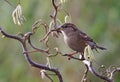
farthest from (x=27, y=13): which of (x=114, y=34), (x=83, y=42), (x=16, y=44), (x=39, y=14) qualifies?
(x=83, y=42)

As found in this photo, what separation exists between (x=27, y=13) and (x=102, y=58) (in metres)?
0.38

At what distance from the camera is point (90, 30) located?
6.70ft

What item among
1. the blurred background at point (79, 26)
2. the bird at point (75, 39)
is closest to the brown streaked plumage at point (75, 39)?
the bird at point (75, 39)

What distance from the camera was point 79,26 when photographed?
6.89 feet

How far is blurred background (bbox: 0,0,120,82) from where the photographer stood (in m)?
2.06

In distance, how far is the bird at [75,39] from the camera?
3.18 feet

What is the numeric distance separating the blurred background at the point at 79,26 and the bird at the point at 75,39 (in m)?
0.97

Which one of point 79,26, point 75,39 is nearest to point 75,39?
point 75,39

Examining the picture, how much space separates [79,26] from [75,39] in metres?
1.07

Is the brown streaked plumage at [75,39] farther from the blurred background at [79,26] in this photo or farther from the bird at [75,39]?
the blurred background at [79,26]

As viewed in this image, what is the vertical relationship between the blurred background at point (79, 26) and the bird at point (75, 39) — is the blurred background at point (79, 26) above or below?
above

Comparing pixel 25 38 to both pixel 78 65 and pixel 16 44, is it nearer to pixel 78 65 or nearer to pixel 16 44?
pixel 78 65

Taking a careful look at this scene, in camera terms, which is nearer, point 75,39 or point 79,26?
point 75,39

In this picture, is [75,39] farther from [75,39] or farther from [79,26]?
[79,26]
